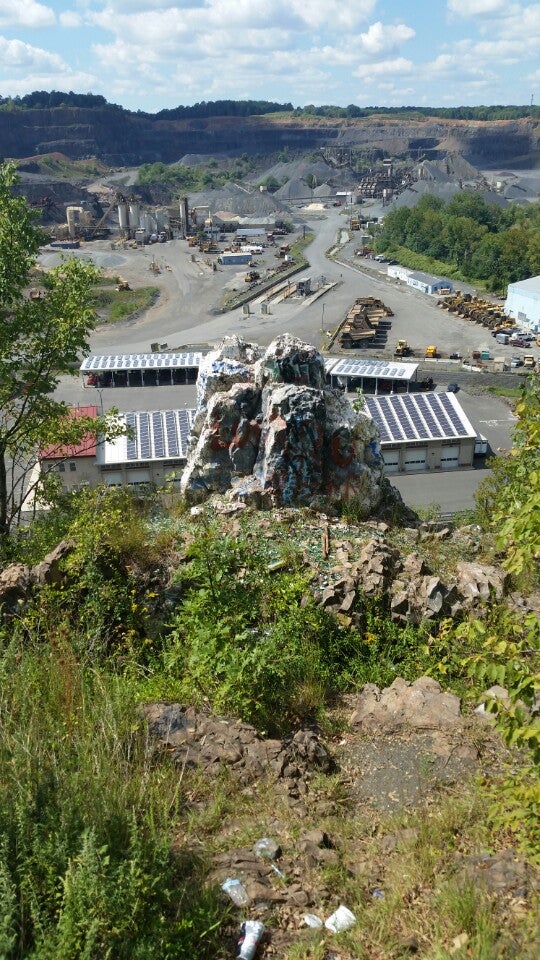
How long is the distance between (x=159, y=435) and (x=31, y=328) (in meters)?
14.0

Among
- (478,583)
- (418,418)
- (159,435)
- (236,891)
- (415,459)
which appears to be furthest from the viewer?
(418,418)

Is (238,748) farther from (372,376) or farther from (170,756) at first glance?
(372,376)

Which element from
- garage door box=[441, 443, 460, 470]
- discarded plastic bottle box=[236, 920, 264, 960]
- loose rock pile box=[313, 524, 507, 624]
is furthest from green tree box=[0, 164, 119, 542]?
garage door box=[441, 443, 460, 470]

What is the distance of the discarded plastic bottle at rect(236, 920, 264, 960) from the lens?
3.49 metres

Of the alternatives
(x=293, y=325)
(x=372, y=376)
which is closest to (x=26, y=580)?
(x=372, y=376)

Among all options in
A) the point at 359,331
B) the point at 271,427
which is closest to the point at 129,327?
the point at 359,331

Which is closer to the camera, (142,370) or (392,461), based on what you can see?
(392,461)

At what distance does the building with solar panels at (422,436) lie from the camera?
78.5 feet

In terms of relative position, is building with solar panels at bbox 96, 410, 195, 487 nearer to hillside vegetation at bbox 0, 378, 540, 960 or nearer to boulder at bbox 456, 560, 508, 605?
hillside vegetation at bbox 0, 378, 540, 960

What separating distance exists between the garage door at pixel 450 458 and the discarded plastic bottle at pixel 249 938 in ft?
71.3

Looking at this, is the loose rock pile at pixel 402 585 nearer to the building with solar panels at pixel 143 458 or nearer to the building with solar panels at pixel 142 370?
the building with solar panels at pixel 143 458

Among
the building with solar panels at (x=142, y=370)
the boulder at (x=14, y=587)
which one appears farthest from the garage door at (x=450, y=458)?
the boulder at (x=14, y=587)

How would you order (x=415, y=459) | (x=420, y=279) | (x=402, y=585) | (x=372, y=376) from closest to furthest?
1. (x=402, y=585)
2. (x=415, y=459)
3. (x=372, y=376)
4. (x=420, y=279)

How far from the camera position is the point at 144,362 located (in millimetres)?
33469
